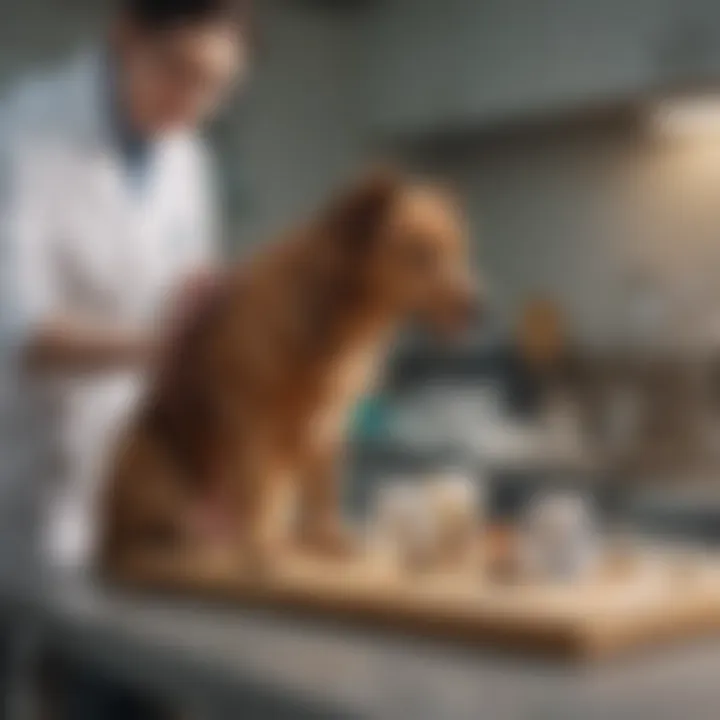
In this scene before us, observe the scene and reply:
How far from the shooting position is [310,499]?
1167 mm

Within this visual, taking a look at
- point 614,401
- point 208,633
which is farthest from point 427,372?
point 208,633

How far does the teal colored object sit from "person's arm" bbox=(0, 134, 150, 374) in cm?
117

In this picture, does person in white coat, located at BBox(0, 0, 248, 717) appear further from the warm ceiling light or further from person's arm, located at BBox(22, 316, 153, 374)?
the warm ceiling light

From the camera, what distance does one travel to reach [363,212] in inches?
42.0

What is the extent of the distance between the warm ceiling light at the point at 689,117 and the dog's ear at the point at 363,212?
1.39 meters

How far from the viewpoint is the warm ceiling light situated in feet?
7.79

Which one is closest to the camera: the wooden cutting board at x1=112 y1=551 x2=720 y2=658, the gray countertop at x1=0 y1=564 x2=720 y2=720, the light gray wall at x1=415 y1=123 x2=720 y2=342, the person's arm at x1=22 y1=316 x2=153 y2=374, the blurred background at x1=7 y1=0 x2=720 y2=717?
the gray countertop at x1=0 y1=564 x2=720 y2=720

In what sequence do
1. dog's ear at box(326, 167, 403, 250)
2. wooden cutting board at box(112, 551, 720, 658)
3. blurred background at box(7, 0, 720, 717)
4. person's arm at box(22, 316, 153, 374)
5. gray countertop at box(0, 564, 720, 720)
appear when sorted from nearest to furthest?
gray countertop at box(0, 564, 720, 720)
wooden cutting board at box(112, 551, 720, 658)
dog's ear at box(326, 167, 403, 250)
person's arm at box(22, 316, 153, 374)
blurred background at box(7, 0, 720, 717)

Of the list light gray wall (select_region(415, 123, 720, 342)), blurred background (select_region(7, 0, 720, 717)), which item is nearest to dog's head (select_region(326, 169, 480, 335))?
blurred background (select_region(7, 0, 720, 717))

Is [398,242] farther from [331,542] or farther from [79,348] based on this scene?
[79,348]

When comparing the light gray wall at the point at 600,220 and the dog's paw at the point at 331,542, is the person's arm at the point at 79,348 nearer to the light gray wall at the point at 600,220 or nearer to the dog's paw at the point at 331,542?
the dog's paw at the point at 331,542

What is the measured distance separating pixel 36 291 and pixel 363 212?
1.30 ft

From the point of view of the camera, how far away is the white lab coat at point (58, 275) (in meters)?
1.33

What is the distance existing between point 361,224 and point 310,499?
0.77 ft
